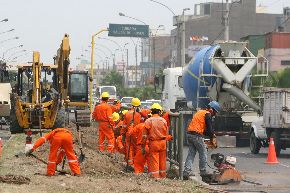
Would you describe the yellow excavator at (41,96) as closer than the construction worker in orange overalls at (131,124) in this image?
No

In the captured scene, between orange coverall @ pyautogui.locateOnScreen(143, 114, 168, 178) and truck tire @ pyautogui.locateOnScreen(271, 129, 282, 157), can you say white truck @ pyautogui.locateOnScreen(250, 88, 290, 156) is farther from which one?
orange coverall @ pyautogui.locateOnScreen(143, 114, 168, 178)

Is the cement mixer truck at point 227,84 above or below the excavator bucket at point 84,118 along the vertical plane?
above

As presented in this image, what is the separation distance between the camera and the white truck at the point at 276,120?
27969mm

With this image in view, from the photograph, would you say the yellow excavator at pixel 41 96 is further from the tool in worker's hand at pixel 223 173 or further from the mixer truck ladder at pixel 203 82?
the tool in worker's hand at pixel 223 173

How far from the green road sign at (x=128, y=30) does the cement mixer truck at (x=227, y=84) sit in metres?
53.8

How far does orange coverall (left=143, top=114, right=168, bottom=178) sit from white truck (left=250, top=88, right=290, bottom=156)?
10.1 m

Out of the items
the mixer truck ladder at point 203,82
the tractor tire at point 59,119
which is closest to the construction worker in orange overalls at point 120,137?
the tractor tire at point 59,119

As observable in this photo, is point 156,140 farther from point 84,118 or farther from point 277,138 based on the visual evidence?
point 84,118

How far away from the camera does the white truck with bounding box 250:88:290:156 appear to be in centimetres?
2797

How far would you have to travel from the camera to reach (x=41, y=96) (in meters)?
31.8

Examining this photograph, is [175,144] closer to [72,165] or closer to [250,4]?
[72,165]

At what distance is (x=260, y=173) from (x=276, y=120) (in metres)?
6.47

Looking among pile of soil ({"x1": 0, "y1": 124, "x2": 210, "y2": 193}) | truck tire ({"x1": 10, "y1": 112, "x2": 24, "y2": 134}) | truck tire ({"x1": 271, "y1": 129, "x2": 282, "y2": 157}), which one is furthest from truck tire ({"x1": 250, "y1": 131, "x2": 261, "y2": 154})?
truck tire ({"x1": 10, "y1": 112, "x2": 24, "y2": 134})

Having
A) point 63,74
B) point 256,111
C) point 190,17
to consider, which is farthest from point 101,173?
point 190,17
